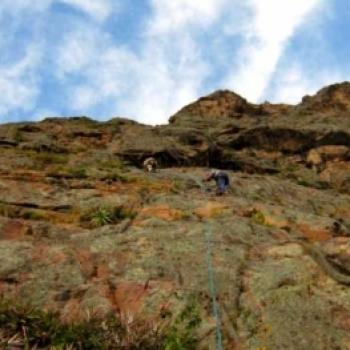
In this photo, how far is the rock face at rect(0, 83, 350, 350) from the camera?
15.1m

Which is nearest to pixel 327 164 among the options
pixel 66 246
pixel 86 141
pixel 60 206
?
pixel 86 141

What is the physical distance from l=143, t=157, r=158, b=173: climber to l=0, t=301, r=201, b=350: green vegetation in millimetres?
15989

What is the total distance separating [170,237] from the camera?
62.0 feet

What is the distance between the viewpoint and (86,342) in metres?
13.5

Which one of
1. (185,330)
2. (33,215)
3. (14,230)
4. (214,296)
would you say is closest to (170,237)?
(214,296)

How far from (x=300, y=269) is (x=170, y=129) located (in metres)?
22.2

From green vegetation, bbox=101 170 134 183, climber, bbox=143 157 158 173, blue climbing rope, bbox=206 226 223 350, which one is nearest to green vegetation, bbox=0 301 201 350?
blue climbing rope, bbox=206 226 223 350

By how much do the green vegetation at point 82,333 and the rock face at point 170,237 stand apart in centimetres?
51

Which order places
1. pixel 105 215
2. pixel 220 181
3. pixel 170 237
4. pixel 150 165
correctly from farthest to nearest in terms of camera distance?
1. pixel 150 165
2. pixel 220 181
3. pixel 105 215
4. pixel 170 237

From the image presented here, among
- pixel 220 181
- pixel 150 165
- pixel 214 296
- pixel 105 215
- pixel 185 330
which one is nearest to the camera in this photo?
pixel 185 330

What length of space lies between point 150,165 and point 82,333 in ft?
56.0

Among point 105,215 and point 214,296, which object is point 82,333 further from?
point 105,215

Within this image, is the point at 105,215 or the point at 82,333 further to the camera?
the point at 105,215

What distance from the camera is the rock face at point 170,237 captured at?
15125mm
